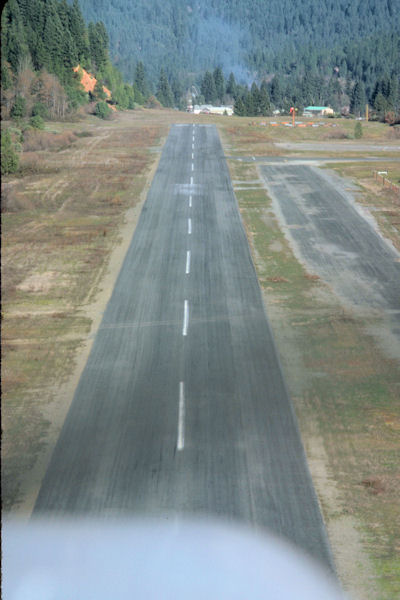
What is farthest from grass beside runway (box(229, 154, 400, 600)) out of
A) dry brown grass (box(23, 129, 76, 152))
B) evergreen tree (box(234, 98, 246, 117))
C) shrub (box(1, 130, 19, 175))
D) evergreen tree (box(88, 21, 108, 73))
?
evergreen tree (box(234, 98, 246, 117))

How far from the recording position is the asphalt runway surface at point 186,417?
1683cm

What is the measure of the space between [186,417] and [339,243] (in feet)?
76.0

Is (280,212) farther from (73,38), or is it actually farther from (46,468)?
(73,38)

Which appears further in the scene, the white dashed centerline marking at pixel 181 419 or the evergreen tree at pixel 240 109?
the evergreen tree at pixel 240 109

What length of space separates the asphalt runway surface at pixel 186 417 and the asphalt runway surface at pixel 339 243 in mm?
4426

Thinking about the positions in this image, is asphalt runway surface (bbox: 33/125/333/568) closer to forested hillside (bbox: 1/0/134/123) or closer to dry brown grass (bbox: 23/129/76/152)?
dry brown grass (bbox: 23/129/76/152)

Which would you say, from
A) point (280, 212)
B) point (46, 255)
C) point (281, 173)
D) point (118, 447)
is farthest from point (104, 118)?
point (118, 447)

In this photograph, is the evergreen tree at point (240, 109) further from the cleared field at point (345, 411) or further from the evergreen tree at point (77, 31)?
the cleared field at point (345, 411)

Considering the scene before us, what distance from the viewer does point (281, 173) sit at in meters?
63.7

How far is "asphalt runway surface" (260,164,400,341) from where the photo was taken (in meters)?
32.1

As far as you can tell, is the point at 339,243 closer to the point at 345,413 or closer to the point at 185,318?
the point at 185,318

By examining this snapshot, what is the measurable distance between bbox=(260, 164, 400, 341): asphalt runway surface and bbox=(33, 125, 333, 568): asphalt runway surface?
4426 mm

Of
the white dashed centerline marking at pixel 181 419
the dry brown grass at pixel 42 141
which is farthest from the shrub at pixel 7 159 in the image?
the white dashed centerline marking at pixel 181 419

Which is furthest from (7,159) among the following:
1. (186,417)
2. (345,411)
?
(345,411)
